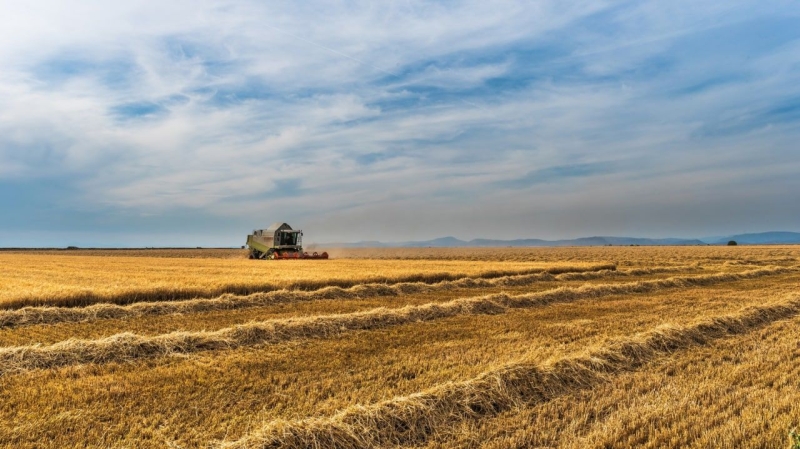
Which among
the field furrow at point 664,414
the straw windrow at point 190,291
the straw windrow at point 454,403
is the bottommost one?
the field furrow at point 664,414

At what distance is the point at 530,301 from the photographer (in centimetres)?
1505

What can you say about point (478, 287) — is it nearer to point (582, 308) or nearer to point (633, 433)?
point (582, 308)

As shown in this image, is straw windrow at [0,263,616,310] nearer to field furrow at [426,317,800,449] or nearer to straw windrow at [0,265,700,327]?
straw windrow at [0,265,700,327]

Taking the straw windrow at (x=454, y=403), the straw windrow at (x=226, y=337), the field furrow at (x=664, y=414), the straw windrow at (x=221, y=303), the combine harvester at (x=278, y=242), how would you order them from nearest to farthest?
the straw windrow at (x=454, y=403)
the field furrow at (x=664, y=414)
the straw windrow at (x=226, y=337)
the straw windrow at (x=221, y=303)
the combine harvester at (x=278, y=242)

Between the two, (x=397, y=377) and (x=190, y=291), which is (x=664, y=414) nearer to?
(x=397, y=377)

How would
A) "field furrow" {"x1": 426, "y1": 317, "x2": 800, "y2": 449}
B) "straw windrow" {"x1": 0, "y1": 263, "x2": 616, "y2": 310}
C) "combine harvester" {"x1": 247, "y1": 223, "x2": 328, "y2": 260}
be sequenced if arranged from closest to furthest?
"field furrow" {"x1": 426, "y1": 317, "x2": 800, "y2": 449}, "straw windrow" {"x1": 0, "y1": 263, "x2": 616, "y2": 310}, "combine harvester" {"x1": 247, "y1": 223, "x2": 328, "y2": 260}

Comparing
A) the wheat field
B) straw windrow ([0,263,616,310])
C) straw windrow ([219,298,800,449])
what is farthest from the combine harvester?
straw windrow ([219,298,800,449])

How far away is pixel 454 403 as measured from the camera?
5418mm

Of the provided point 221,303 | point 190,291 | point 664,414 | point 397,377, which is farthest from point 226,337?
point 190,291

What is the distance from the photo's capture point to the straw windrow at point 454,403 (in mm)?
4539

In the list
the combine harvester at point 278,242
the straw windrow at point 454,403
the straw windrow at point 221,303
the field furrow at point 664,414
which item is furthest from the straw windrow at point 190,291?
the combine harvester at point 278,242

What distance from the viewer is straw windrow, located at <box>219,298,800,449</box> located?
4.54 metres

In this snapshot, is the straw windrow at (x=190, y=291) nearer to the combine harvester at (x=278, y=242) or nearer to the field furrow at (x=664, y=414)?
the field furrow at (x=664, y=414)

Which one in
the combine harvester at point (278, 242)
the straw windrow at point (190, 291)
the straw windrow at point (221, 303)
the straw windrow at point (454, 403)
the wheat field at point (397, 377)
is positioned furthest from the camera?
the combine harvester at point (278, 242)
